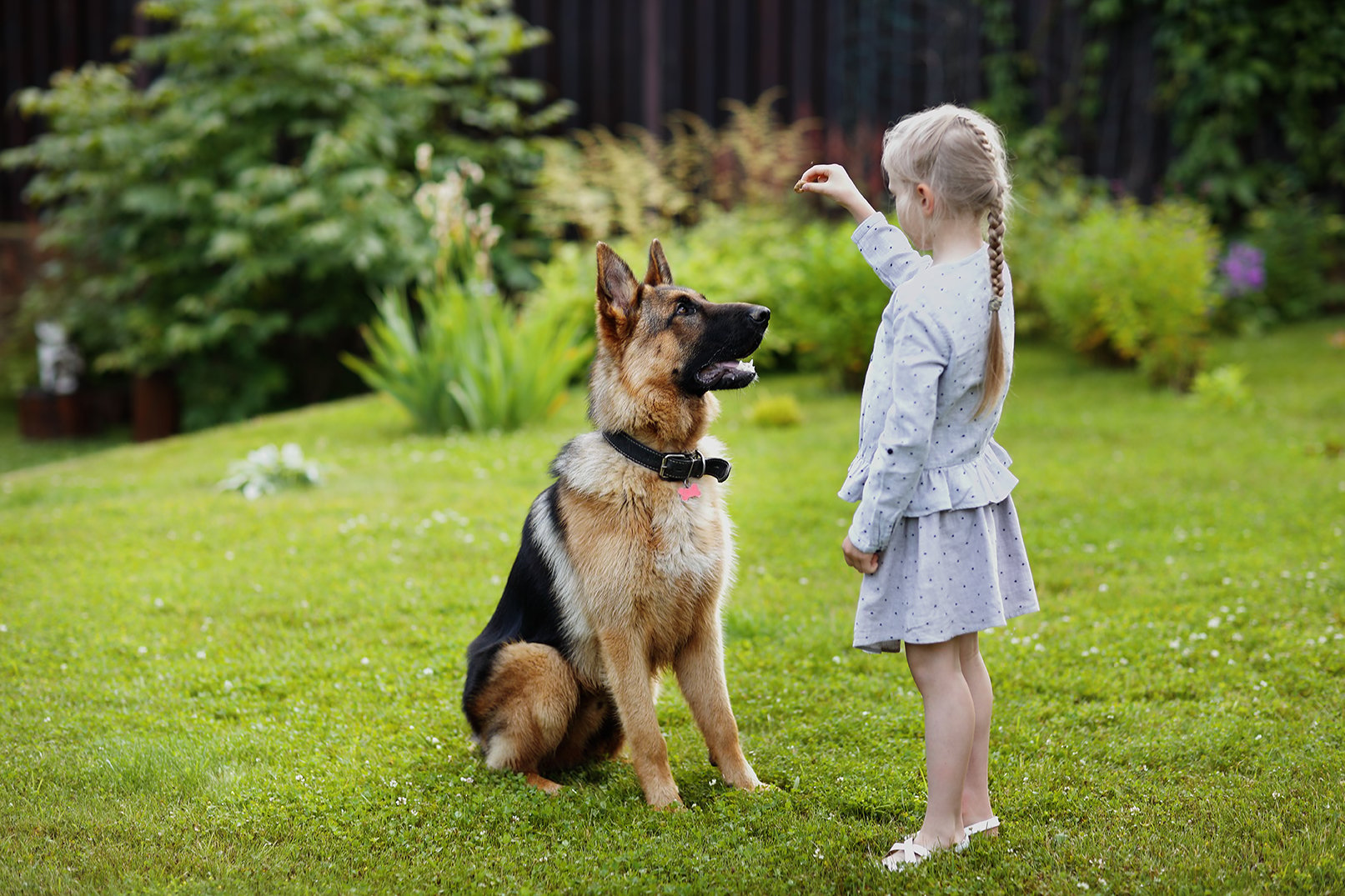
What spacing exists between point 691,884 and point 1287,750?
6.33 feet

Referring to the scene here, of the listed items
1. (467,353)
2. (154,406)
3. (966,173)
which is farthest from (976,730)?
(154,406)

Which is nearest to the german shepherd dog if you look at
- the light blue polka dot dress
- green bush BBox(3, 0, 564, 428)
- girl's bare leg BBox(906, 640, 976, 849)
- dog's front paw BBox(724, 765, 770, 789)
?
dog's front paw BBox(724, 765, 770, 789)

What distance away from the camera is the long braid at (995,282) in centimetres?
256

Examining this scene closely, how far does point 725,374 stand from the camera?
320cm

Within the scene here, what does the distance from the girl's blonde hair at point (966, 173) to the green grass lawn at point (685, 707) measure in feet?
4.28

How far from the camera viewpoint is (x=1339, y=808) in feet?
9.81

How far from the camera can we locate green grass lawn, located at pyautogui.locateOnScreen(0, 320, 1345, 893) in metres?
2.90

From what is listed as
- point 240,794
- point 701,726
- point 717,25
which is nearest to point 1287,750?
point 701,726

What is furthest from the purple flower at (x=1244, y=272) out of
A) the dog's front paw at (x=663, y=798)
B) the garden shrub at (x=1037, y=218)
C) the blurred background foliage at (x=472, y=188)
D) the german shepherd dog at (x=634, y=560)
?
the dog's front paw at (x=663, y=798)

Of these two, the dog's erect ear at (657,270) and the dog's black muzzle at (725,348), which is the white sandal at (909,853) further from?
the dog's erect ear at (657,270)

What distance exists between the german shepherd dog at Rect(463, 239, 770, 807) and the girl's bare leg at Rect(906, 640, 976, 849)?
2.29 ft

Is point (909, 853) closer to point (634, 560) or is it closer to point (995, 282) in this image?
point (634, 560)

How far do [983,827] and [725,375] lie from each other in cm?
142

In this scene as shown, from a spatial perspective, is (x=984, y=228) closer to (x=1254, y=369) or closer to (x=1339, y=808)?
(x=1339, y=808)
